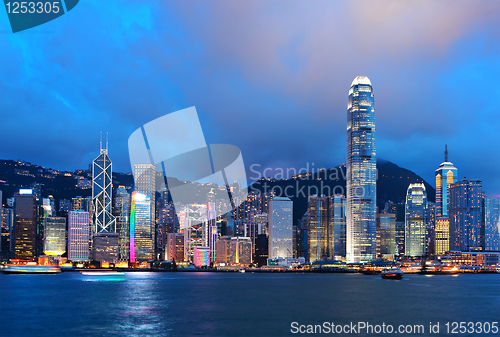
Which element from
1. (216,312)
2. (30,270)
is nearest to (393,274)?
(216,312)

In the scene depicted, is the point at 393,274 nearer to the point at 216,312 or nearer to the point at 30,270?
the point at 216,312

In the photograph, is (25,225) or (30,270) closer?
(30,270)

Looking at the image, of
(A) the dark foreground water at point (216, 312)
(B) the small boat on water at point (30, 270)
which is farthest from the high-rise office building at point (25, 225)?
(A) the dark foreground water at point (216, 312)

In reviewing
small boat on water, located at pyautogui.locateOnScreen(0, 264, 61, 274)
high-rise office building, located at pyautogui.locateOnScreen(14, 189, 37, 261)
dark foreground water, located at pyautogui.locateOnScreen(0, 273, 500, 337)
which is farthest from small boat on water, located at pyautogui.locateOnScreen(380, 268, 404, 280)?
high-rise office building, located at pyautogui.locateOnScreen(14, 189, 37, 261)

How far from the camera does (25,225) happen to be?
197000 mm

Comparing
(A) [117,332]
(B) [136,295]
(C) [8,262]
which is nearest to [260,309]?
(A) [117,332]

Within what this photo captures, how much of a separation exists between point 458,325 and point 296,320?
13.2 meters

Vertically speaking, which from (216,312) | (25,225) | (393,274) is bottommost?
(393,274)

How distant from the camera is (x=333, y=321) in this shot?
47438 millimetres

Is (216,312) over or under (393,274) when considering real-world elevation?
over

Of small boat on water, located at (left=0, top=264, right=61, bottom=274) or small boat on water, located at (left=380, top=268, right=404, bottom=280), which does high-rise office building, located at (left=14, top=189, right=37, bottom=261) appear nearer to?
small boat on water, located at (left=0, top=264, right=61, bottom=274)

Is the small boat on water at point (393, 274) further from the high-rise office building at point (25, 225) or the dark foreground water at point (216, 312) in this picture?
the high-rise office building at point (25, 225)

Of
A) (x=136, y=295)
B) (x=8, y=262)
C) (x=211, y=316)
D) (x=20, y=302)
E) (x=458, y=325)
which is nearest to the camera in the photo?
(x=458, y=325)

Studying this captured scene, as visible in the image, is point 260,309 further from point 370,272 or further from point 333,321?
point 370,272
